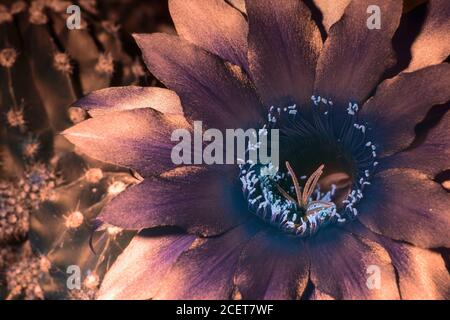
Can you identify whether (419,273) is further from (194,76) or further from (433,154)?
(194,76)

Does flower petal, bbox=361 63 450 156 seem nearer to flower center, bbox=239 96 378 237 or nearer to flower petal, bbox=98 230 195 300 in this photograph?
flower center, bbox=239 96 378 237

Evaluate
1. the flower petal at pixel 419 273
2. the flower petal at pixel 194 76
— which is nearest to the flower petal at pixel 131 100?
the flower petal at pixel 194 76

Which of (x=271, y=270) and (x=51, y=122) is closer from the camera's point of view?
(x=271, y=270)

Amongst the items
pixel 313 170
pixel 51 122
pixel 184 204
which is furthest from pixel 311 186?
pixel 51 122

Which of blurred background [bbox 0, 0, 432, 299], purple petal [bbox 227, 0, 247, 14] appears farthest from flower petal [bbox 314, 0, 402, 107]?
blurred background [bbox 0, 0, 432, 299]

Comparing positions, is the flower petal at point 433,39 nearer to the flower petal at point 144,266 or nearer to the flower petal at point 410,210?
the flower petal at point 410,210
